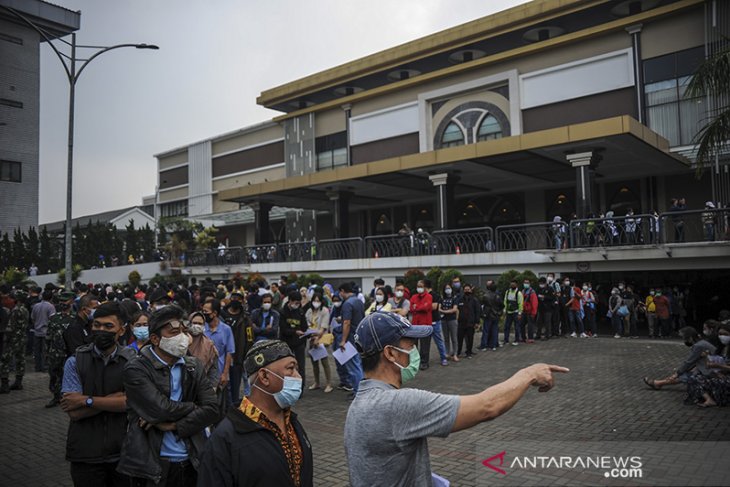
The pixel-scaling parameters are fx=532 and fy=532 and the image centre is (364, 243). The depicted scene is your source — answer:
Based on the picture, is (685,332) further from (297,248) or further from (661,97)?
(297,248)

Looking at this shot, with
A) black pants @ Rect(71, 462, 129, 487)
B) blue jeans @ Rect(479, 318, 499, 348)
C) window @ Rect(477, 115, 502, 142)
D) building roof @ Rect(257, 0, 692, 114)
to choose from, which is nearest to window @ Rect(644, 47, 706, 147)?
building roof @ Rect(257, 0, 692, 114)

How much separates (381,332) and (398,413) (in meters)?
0.40

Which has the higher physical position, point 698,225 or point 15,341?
point 698,225

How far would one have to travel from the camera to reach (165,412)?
3293mm

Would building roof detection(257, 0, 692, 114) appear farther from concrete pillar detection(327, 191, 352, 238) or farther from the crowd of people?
the crowd of people

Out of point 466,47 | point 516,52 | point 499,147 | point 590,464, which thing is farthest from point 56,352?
point 466,47

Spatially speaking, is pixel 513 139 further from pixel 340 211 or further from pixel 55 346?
pixel 55 346

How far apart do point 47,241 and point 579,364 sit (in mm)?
32002

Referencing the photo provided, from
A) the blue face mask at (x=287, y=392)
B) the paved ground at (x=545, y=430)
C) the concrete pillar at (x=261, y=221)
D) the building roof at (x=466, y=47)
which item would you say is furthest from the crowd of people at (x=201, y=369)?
the concrete pillar at (x=261, y=221)

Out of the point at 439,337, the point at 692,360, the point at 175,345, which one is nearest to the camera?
the point at 175,345

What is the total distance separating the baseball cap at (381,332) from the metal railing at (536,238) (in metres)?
17.5

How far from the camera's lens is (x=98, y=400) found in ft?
12.4

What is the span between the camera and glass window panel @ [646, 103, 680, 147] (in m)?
21.8

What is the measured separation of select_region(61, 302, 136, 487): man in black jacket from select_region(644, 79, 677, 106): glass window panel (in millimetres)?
23809
